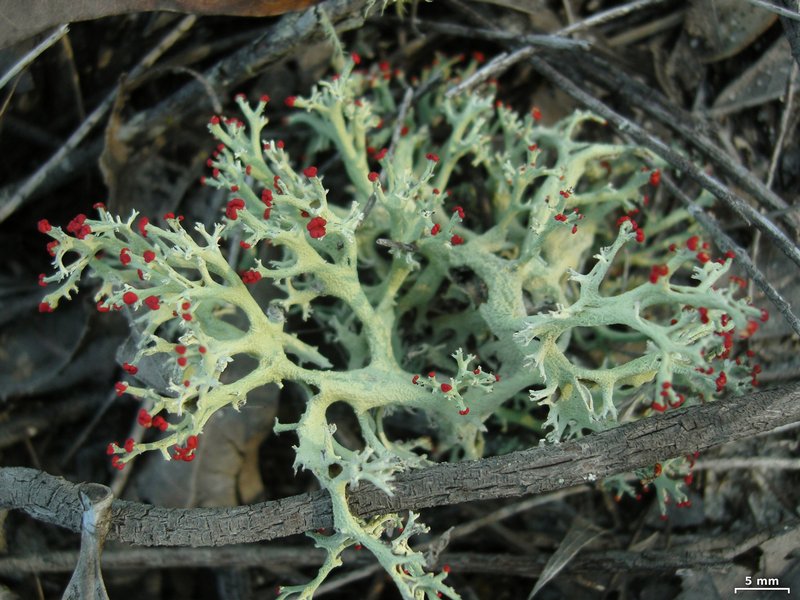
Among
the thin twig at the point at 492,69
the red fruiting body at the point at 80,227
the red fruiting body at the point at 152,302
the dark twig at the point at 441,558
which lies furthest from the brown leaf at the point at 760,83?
the red fruiting body at the point at 80,227

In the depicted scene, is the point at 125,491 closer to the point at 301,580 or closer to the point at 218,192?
the point at 301,580

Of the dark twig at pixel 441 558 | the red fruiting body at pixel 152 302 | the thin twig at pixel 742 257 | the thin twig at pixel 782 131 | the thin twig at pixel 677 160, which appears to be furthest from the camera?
the thin twig at pixel 782 131

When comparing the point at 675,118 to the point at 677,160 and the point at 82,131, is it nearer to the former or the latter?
the point at 677,160

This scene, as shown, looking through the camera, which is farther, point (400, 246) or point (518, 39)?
point (518, 39)

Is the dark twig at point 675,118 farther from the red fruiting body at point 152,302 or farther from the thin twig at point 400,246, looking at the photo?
the red fruiting body at point 152,302

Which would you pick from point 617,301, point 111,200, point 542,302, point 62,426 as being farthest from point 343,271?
point 62,426

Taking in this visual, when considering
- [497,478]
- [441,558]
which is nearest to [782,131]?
[497,478]
